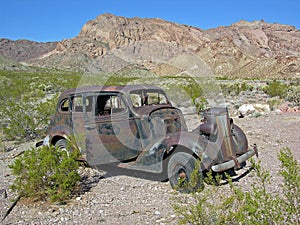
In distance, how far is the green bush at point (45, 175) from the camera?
497 centimetres

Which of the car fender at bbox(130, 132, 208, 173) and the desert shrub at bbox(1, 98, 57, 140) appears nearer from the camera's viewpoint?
the car fender at bbox(130, 132, 208, 173)

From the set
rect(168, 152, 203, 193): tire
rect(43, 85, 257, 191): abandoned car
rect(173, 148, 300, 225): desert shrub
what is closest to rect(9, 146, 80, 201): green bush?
rect(43, 85, 257, 191): abandoned car

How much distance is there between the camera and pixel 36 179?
5.00m

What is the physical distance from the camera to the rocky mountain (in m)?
64.6

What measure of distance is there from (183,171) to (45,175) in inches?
94.9

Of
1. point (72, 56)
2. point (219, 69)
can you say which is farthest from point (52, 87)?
point (72, 56)

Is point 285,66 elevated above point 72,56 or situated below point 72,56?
below

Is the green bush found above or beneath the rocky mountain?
beneath

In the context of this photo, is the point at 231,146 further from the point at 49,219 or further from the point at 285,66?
the point at 285,66

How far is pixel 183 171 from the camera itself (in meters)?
5.15

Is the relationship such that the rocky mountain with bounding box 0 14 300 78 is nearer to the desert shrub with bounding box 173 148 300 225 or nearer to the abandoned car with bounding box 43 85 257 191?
the abandoned car with bounding box 43 85 257 191

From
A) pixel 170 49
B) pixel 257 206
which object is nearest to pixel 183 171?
pixel 257 206

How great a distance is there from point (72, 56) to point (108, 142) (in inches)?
→ 3927

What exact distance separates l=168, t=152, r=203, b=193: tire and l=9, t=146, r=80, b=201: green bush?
170cm
